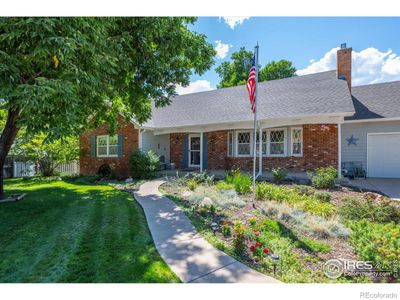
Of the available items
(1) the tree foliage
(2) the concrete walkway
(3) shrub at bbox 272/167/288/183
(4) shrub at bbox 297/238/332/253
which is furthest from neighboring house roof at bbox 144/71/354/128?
(1) the tree foliage

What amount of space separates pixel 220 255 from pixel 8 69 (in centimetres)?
465

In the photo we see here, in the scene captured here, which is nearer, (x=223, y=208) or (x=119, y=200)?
(x=223, y=208)

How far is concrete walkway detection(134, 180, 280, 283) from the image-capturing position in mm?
3189

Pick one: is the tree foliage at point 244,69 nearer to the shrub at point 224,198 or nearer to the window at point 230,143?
the window at point 230,143

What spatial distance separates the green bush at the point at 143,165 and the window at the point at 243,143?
4310mm

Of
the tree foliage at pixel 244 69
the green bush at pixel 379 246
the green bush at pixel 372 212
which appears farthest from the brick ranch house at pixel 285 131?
the tree foliage at pixel 244 69

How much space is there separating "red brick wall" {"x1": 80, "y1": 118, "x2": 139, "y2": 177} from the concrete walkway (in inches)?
315

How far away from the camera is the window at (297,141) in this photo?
464 inches

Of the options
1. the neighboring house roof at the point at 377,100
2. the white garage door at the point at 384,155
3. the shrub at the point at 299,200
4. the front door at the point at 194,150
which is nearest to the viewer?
the shrub at the point at 299,200

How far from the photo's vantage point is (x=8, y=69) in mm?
4449

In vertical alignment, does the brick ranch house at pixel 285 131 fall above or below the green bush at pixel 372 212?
above

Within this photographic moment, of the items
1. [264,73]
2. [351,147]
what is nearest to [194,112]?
[351,147]

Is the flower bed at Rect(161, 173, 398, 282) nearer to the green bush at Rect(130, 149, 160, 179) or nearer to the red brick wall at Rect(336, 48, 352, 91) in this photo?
the green bush at Rect(130, 149, 160, 179)

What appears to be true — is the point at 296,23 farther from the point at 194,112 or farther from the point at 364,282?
the point at 194,112
